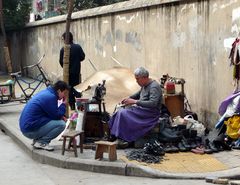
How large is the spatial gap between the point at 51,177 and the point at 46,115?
1.40 meters

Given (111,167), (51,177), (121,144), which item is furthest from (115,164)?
(121,144)

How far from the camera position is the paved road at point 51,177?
23.2ft

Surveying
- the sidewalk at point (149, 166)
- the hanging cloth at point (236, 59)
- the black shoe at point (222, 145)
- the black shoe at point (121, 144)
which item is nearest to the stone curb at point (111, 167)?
the sidewalk at point (149, 166)

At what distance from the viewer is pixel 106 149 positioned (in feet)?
25.9

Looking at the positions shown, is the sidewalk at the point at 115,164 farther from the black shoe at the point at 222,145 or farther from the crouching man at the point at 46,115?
the crouching man at the point at 46,115

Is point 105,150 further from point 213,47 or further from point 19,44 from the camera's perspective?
point 19,44

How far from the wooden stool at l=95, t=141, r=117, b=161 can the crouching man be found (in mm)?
959

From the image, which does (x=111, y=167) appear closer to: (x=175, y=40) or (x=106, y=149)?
(x=106, y=149)

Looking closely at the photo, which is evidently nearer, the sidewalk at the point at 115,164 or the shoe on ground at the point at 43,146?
the sidewalk at the point at 115,164

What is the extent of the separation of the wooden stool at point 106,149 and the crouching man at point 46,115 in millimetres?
959

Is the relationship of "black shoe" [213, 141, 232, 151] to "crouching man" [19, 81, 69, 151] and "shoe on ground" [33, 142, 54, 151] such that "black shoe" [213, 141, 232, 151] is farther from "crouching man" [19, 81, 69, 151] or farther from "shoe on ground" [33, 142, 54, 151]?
"shoe on ground" [33, 142, 54, 151]

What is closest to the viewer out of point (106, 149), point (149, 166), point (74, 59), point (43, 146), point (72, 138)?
point (149, 166)

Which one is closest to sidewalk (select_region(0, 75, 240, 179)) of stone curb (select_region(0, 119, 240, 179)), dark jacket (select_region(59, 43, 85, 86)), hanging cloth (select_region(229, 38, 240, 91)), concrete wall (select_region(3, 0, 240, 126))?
stone curb (select_region(0, 119, 240, 179))

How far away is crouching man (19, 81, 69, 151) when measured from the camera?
8.52 meters
